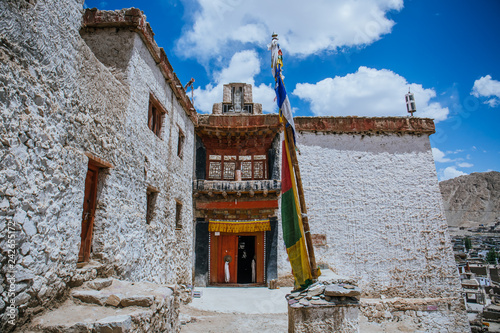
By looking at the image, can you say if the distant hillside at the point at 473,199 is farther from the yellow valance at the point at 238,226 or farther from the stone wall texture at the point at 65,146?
the stone wall texture at the point at 65,146

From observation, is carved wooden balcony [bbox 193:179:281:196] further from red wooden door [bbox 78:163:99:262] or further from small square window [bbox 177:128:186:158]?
red wooden door [bbox 78:163:99:262]

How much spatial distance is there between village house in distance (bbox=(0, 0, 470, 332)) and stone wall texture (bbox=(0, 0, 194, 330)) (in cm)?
2

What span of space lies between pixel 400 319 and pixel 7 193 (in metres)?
10.8

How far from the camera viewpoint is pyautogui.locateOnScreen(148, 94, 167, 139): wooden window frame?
7.52 metres

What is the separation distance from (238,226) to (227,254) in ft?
3.58

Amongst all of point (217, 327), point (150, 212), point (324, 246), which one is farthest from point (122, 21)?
point (324, 246)

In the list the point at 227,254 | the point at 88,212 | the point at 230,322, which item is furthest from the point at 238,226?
the point at 88,212

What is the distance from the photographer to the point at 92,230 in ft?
16.2

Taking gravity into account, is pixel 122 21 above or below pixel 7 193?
above

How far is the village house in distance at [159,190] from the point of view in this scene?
3365 millimetres

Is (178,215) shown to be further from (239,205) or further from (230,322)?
(230,322)

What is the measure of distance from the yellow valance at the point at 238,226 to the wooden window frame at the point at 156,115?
4.28m

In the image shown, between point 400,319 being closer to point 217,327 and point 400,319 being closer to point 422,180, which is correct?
point 422,180

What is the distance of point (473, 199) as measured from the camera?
6303 centimetres
